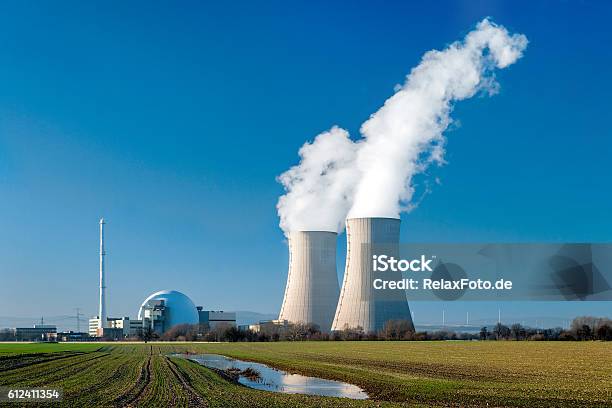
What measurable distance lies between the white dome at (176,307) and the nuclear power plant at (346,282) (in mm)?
44049

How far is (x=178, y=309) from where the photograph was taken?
341ft

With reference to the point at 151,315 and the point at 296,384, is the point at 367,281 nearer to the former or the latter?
the point at 296,384

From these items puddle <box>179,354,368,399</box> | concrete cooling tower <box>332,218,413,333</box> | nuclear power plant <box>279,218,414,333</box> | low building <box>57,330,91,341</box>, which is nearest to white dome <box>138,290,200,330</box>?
low building <box>57,330,91,341</box>

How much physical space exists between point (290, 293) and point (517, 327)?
28.9 m

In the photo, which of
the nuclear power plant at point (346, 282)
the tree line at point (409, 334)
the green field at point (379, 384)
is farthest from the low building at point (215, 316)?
the green field at point (379, 384)

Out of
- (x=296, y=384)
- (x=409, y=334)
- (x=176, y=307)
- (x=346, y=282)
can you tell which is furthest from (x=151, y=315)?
(x=296, y=384)

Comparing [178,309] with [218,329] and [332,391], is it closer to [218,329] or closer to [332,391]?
[218,329]

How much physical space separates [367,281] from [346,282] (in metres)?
1.99

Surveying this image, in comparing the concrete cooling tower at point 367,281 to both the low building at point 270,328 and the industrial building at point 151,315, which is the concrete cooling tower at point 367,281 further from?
the industrial building at point 151,315

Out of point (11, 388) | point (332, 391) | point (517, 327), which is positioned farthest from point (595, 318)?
point (11, 388)

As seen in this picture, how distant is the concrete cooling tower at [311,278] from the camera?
182 ft

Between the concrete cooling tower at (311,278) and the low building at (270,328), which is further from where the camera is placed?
the low building at (270,328)

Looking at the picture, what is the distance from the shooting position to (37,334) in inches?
4877

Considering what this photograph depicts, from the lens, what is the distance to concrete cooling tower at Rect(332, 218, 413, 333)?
4850cm
